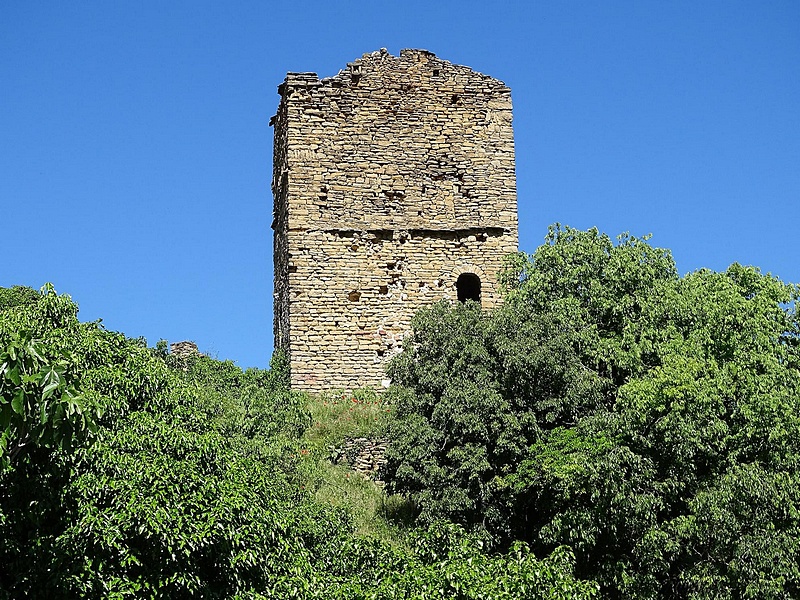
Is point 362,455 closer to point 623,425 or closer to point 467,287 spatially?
point 623,425

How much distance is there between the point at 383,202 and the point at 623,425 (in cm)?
924

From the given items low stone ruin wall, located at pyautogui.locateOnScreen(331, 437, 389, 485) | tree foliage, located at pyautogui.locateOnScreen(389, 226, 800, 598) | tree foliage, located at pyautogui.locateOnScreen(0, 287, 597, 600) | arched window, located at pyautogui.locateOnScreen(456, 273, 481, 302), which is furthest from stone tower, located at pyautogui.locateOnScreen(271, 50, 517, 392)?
tree foliage, located at pyautogui.locateOnScreen(0, 287, 597, 600)

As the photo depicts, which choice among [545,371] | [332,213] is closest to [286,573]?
[545,371]

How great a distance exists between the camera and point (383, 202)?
1055 inches

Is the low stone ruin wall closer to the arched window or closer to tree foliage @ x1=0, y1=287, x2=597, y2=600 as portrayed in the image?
tree foliage @ x1=0, y1=287, x2=597, y2=600

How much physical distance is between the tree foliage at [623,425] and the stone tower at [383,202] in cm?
395

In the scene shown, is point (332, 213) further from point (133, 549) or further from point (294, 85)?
point (133, 549)

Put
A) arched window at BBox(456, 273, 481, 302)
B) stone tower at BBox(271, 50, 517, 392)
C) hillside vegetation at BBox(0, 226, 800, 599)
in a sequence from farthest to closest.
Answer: arched window at BBox(456, 273, 481, 302)
stone tower at BBox(271, 50, 517, 392)
hillside vegetation at BBox(0, 226, 800, 599)

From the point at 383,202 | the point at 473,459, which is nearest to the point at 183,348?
the point at 383,202

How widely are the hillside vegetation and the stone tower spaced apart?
1872 mm

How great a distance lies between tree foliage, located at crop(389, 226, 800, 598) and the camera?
18.4 meters

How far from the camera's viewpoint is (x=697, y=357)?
20.1m

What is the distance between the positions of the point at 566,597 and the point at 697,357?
5366mm

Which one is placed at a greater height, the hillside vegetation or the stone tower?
the stone tower
